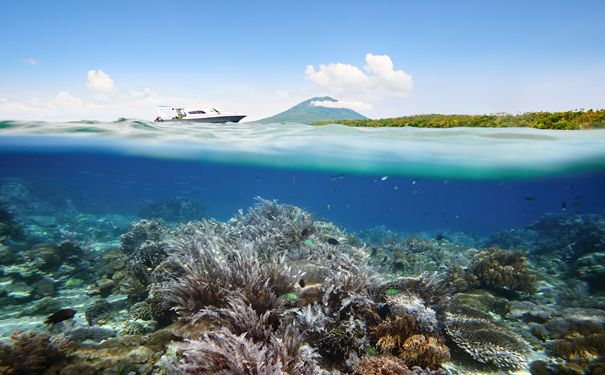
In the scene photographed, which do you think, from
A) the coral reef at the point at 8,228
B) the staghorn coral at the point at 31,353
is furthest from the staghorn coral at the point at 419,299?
the coral reef at the point at 8,228

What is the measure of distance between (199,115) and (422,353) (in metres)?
17.7

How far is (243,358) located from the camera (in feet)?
10.9

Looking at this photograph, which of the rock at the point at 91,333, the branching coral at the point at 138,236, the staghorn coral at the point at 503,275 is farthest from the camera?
the branching coral at the point at 138,236

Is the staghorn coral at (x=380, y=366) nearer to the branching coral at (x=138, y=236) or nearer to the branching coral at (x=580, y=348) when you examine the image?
the branching coral at (x=580, y=348)

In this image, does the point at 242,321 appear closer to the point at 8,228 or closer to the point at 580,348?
the point at 580,348

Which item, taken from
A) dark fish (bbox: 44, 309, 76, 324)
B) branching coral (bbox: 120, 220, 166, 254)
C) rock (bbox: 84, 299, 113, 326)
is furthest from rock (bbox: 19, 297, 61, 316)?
branching coral (bbox: 120, 220, 166, 254)

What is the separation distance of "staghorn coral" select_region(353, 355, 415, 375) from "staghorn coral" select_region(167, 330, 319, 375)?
0.61m

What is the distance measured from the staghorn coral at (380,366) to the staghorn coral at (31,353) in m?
3.79

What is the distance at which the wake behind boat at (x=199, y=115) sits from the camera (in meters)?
18.0

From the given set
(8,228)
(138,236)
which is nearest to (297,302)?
(138,236)

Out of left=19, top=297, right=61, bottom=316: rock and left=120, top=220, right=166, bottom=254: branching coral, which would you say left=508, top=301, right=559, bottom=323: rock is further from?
left=120, top=220, right=166, bottom=254: branching coral

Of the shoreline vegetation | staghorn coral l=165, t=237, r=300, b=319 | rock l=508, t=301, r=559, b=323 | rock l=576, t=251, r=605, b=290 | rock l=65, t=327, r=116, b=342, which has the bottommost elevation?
rock l=576, t=251, r=605, b=290

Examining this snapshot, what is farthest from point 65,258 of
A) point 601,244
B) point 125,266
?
point 601,244

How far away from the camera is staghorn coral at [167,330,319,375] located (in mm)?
3244
